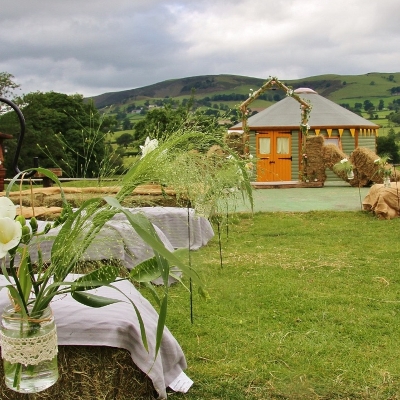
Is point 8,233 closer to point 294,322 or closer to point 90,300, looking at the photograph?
point 90,300

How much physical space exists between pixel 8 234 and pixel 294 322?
3014 mm

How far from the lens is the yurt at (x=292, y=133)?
63.5 feet

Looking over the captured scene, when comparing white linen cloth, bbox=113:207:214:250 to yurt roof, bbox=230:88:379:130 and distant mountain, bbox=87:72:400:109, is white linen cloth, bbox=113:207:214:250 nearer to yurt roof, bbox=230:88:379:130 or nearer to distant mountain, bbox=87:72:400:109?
yurt roof, bbox=230:88:379:130

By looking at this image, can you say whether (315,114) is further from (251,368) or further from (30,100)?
(251,368)

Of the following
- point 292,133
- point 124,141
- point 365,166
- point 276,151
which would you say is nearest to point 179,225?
point 124,141

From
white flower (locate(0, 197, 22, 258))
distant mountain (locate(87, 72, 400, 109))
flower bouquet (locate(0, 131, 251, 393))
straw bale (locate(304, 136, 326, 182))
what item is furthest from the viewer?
distant mountain (locate(87, 72, 400, 109))

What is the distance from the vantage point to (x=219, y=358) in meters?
3.71

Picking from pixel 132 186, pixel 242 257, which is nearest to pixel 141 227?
pixel 132 186

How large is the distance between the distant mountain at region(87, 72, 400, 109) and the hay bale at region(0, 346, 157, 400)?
65.3m

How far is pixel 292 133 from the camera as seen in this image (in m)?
19.7

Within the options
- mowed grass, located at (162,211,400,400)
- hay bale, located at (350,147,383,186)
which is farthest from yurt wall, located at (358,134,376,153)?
mowed grass, located at (162,211,400,400)

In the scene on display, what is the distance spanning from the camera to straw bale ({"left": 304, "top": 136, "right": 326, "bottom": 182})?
1686 centimetres

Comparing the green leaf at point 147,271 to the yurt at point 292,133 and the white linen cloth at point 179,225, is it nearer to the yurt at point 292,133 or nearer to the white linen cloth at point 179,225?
the white linen cloth at point 179,225

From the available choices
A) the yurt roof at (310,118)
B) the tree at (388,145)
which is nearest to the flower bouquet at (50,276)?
the yurt roof at (310,118)
